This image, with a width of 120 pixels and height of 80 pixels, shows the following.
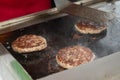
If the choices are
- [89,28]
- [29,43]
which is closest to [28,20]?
[29,43]

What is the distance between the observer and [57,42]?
1707 mm

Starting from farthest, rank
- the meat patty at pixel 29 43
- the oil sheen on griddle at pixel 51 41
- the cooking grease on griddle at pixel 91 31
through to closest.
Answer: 1. the cooking grease on griddle at pixel 91 31
2. the meat patty at pixel 29 43
3. the oil sheen on griddle at pixel 51 41

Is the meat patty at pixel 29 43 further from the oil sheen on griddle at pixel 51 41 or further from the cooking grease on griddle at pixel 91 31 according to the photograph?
the cooking grease on griddle at pixel 91 31

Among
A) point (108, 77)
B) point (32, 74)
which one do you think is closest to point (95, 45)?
point (108, 77)

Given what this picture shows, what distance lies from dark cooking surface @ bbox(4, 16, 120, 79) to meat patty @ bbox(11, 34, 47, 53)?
1.1 inches

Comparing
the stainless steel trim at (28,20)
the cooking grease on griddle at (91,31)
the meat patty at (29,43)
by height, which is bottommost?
the cooking grease on griddle at (91,31)

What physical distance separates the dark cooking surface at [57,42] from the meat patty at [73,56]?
4cm

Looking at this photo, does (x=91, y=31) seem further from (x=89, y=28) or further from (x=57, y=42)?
(x=57, y=42)

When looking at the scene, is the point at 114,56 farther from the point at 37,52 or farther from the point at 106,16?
the point at 37,52

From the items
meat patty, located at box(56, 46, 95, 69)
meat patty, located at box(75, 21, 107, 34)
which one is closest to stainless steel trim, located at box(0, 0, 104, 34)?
meat patty, located at box(75, 21, 107, 34)

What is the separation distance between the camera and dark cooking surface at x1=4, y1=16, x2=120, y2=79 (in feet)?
4.92

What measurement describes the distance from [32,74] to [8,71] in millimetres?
126

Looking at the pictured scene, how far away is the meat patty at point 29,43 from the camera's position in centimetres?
164

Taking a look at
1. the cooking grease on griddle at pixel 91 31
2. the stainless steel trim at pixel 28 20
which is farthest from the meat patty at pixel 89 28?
the stainless steel trim at pixel 28 20
